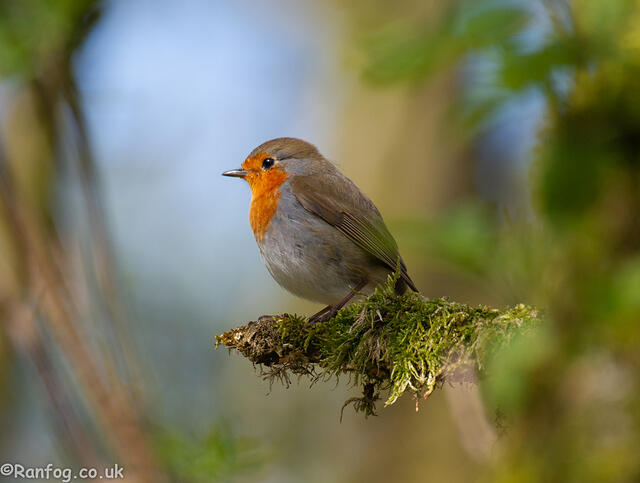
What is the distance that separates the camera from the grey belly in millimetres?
3514

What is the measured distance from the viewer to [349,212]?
371 cm

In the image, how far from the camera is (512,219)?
1988mm

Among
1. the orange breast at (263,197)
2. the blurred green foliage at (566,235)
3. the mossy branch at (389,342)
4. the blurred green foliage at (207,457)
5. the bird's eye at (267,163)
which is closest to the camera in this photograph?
the blurred green foliage at (566,235)

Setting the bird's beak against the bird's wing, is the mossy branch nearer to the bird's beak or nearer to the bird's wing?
the bird's wing

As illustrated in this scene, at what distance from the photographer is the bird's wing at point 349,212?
11.5 ft

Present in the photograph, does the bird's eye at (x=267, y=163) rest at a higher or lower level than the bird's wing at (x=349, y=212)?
higher

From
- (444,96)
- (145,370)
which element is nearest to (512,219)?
(145,370)

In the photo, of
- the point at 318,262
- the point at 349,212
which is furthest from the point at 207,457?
the point at 349,212

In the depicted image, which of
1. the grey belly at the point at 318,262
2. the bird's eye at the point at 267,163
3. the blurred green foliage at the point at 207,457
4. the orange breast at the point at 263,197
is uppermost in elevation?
the bird's eye at the point at 267,163

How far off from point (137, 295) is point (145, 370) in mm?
8468

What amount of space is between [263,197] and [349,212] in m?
0.53

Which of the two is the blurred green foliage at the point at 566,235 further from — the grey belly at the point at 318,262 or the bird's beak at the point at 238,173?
the bird's beak at the point at 238,173

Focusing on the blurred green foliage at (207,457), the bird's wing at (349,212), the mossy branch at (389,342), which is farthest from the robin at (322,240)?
the blurred green foliage at (207,457)

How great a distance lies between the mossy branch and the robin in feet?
2.17
